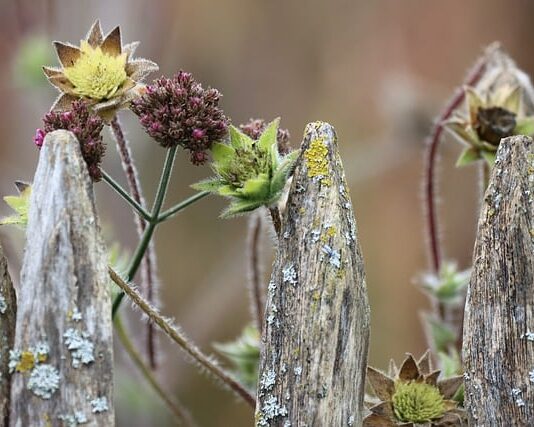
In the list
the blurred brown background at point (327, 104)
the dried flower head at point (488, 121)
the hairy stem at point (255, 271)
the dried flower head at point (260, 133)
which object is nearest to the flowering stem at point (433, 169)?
the dried flower head at point (488, 121)

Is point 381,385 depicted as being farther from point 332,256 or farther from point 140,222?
point 140,222

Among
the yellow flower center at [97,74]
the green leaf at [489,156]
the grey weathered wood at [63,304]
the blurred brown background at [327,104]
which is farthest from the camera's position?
the blurred brown background at [327,104]

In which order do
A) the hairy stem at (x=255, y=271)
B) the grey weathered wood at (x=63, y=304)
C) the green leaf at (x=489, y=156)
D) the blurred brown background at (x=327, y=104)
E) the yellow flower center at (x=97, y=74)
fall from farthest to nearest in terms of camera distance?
the blurred brown background at (x=327, y=104), the hairy stem at (x=255, y=271), the green leaf at (x=489, y=156), the yellow flower center at (x=97, y=74), the grey weathered wood at (x=63, y=304)

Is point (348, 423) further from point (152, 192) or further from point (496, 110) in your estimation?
point (152, 192)

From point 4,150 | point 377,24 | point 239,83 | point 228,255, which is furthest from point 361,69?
point 4,150

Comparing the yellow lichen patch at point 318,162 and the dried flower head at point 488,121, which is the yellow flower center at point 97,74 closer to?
the yellow lichen patch at point 318,162

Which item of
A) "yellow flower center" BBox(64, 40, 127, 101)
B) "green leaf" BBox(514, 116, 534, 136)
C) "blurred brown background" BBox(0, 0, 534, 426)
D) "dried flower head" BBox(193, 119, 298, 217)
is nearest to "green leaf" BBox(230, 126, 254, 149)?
"dried flower head" BBox(193, 119, 298, 217)

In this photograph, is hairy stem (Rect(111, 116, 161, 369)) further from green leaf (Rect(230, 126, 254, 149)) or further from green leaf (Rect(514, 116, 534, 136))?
green leaf (Rect(514, 116, 534, 136))

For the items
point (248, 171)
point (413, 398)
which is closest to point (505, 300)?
point (413, 398)
